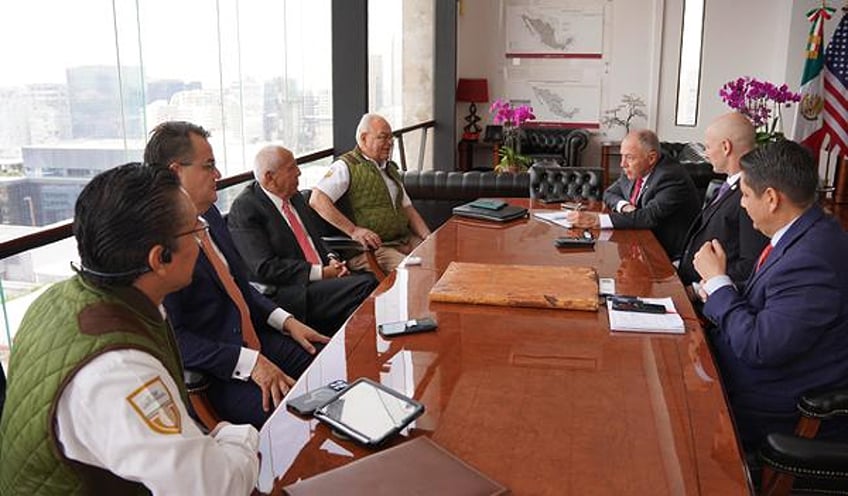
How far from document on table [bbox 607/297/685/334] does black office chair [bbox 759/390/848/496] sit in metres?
0.35

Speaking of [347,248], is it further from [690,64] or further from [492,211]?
[690,64]

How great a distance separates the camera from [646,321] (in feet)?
6.58

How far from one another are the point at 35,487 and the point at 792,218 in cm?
186

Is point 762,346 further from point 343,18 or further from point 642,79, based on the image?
point 642,79

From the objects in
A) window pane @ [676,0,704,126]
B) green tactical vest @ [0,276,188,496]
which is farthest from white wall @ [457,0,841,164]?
green tactical vest @ [0,276,188,496]

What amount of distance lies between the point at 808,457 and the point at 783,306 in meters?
0.40

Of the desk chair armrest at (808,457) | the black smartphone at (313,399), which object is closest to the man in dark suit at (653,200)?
the desk chair armrest at (808,457)

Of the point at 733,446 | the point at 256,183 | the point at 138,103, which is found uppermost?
the point at 138,103

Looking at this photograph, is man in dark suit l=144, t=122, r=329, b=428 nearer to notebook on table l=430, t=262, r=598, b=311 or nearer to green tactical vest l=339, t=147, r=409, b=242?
→ notebook on table l=430, t=262, r=598, b=311

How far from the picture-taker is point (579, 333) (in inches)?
76.3

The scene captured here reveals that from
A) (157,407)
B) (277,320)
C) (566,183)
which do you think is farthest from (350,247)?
(157,407)

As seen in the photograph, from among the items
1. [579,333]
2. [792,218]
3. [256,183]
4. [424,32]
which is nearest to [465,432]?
[579,333]

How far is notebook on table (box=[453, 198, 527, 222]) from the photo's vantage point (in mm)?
3577

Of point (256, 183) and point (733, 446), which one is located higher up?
point (256, 183)
